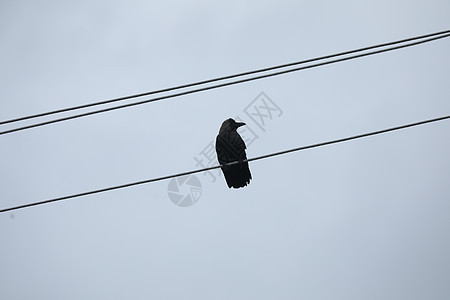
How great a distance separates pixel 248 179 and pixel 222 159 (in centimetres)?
58

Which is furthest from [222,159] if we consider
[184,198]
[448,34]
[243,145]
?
[184,198]

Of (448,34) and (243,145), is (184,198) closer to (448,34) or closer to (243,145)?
(243,145)

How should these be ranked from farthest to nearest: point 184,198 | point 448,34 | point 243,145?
point 184,198
point 243,145
point 448,34

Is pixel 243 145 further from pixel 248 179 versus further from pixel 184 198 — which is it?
pixel 184 198

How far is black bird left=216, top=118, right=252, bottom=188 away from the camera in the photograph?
999 cm

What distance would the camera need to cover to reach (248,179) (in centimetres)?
1013

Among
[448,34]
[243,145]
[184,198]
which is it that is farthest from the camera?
[184,198]

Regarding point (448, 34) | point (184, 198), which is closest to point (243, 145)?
point (448, 34)

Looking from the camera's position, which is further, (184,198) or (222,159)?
(184,198)

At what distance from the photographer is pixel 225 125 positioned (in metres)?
10.2

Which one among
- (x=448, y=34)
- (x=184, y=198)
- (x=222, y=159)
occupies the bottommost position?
(x=448, y=34)

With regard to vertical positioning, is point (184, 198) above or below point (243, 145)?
above

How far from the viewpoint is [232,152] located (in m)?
10.1

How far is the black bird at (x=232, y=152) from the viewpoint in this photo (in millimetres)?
9992
